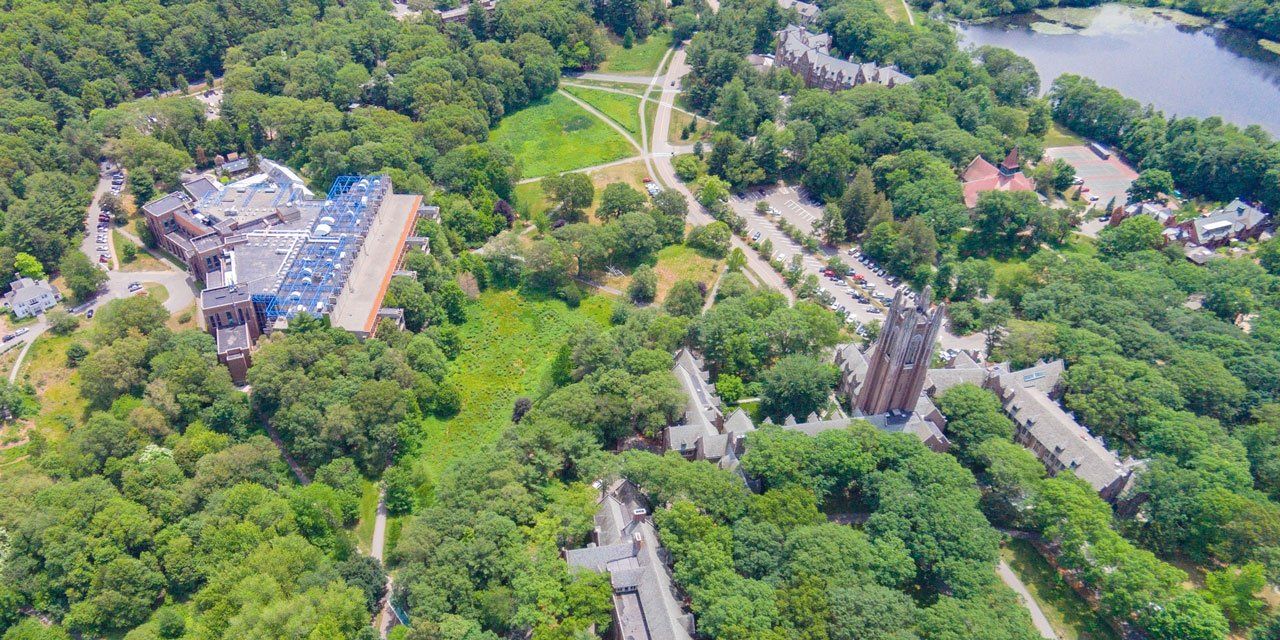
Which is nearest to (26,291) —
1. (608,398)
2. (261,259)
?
(261,259)

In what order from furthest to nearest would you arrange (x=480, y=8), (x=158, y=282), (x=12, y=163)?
1. (x=480, y=8)
2. (x=12, y=163)
3. (x=158, y=282)

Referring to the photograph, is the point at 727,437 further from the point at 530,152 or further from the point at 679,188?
the point at 530,152

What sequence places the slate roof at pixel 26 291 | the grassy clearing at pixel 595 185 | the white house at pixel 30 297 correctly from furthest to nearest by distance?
the grassy clearing at pixel 595 185
the slate roof at pixel 26 291
the white house at pixel 30 297

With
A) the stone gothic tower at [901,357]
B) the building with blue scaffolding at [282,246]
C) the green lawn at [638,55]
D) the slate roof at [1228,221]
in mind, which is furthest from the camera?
the green lawn at [638,55]

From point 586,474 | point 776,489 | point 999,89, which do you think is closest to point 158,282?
point 586,474

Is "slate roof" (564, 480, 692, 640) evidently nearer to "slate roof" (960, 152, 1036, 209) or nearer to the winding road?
the winding road

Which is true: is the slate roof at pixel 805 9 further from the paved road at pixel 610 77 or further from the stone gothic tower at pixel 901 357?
the stone gothic tower at pixel 901 357

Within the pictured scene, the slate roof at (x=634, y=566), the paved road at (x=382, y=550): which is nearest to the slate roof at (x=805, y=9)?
the slate roof at (x=634, y=566)
